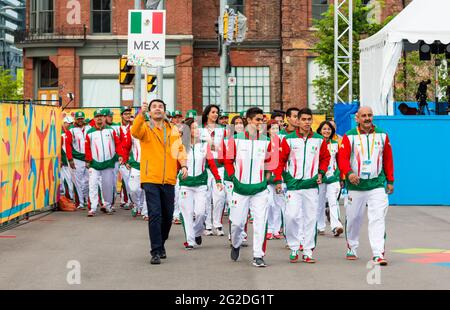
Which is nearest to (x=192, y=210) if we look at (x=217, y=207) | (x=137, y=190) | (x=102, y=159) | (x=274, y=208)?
(x=217, y=207)

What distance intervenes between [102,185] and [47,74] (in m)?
25.2

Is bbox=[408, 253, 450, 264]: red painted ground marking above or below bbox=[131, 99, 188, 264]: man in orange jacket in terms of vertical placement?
below

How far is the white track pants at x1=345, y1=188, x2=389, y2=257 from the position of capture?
12125 mm

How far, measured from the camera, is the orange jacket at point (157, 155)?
12.5m

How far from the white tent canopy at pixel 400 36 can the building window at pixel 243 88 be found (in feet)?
69.1

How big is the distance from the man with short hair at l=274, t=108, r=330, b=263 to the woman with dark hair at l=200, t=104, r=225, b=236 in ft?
3.30

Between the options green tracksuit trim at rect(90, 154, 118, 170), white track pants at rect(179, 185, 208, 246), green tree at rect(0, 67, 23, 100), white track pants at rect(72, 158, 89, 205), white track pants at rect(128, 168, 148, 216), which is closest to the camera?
white track pants at rect(179, 185, 208, 246)

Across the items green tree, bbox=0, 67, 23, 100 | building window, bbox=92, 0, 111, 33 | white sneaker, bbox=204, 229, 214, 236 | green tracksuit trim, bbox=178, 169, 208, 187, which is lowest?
white sneaker, bbox=204, 229, 214, 236

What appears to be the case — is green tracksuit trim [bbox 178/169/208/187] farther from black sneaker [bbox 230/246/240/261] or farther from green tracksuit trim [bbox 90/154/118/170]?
green tracksuit trim [bbox 90/154/118/170]

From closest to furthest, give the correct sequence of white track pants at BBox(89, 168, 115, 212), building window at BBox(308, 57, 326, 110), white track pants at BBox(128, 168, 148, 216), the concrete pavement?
the concrete pavement, white track pants at BBox(128, 168, 148, 216), white track pants at BBox(89, 168, 115, 212), building window at BBox(308, 57, 326, 110)

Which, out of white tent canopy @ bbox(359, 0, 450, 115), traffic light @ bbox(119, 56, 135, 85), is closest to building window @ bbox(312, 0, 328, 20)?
traffic light @ bbox(119, 56, 135, 85)

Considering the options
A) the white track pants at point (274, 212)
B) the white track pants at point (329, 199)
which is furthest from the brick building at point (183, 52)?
the white track pants at point (274, 212)

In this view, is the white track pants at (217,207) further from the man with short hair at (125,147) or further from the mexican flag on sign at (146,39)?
the man with short hair at (125,147)
